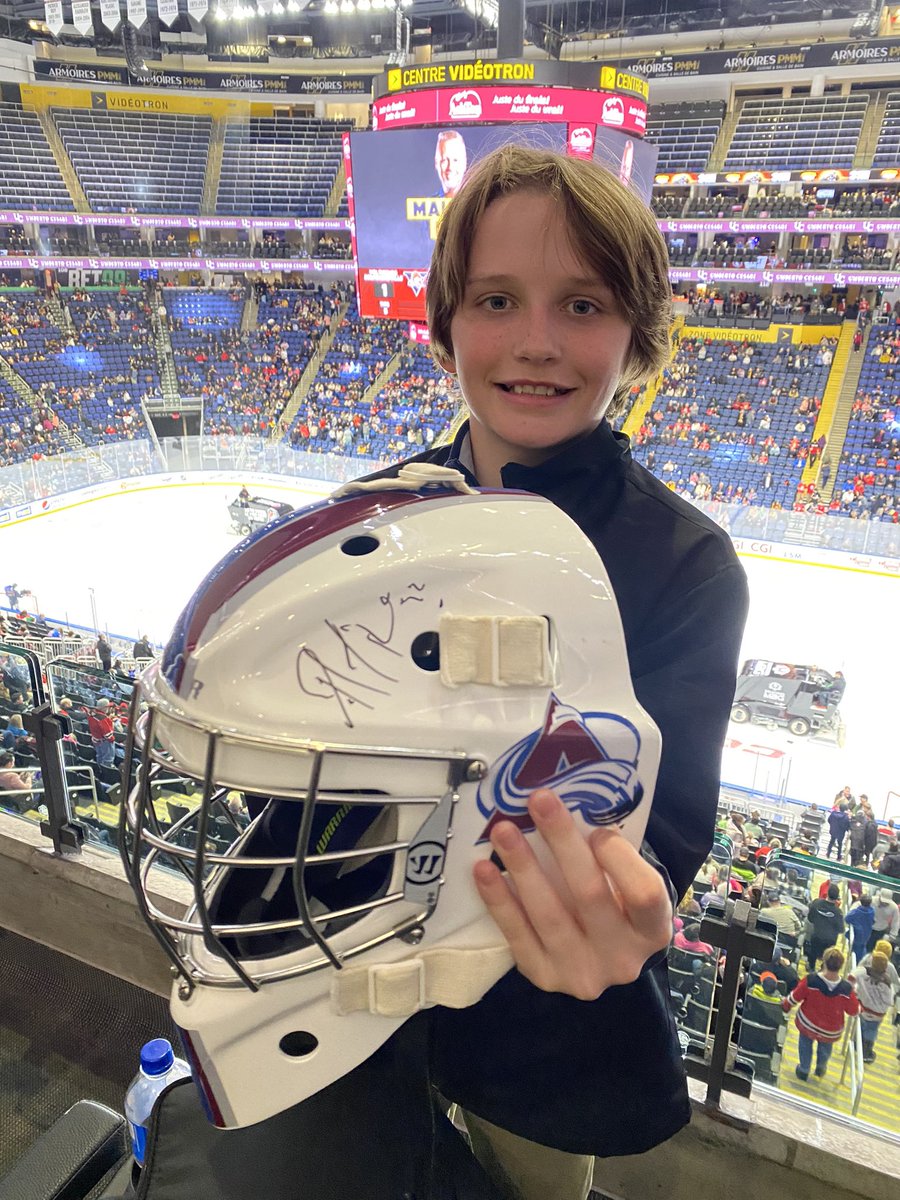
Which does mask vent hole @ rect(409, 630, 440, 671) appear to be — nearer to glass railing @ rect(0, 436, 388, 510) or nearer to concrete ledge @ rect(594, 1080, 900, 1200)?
concrete ledge @ rect(594, 1080, 900, 1200)

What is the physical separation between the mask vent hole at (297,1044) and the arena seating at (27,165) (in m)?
26.0

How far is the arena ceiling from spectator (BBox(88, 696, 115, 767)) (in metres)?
21.7

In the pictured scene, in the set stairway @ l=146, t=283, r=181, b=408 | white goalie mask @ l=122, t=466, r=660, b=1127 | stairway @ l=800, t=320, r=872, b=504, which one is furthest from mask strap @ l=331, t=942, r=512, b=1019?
stairway @ l=146, t=283, r=181, b=408

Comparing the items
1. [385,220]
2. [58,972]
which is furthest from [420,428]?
[58,972]

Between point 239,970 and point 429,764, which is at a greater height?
point 429,764

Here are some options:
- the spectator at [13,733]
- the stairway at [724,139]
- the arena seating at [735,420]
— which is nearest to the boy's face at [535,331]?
the spectator at [13,733]

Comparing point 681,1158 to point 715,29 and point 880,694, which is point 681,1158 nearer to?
point 880,694

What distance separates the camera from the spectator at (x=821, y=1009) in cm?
218

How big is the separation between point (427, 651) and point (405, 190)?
11629 millimetres

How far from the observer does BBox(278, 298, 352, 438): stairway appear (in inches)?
830

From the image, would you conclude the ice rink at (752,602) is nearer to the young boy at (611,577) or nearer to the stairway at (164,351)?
→ the stairway at (164,351)

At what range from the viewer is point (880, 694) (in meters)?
9.45

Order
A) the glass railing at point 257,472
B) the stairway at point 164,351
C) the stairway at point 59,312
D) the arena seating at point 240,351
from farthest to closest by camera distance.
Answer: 1. the stairway at point 59,312
2. the stairway at point 164,351
3. the arena seating at point 240,351
4. the glass railing at point 257,472

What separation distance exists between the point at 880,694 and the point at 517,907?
962cm
